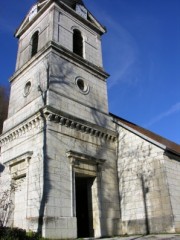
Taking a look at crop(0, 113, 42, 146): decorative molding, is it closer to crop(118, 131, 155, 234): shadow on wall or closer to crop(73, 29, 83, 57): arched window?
crop(118, 131, 155, 234): shadow on wall

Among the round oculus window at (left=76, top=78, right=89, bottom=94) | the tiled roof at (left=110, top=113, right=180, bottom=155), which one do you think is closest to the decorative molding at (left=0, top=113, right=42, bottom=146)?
the round oculus window at (left=76, top=78, right=89, bottom=94)

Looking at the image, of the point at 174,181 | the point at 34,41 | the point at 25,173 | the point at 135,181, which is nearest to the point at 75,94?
the point at 25,173

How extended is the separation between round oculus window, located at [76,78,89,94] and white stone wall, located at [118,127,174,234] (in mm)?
3412

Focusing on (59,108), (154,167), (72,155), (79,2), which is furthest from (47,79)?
(79,2)

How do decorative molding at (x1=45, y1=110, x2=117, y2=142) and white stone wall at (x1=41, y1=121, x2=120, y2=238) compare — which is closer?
white stone wall at (x1=41, y1=121, x2=120, y2=238)

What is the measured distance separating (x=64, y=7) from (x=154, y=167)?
11682 mm

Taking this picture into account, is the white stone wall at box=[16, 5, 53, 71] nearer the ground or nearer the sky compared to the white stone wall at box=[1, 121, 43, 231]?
nearer the sky

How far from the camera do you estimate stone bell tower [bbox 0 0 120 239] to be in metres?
11.9

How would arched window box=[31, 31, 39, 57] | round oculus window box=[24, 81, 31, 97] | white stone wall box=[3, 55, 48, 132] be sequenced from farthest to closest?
arched window box=[31, 31, 39, 57] < round oculus window box=[24, 81, 31, 97] < white stone wall box=[3, 55, 48, 132]

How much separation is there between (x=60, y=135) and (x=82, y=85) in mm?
4415

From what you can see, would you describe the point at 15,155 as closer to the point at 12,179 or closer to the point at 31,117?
the point at 12,179

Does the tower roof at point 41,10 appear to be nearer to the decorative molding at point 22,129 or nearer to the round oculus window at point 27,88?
the round oculus window at point 27,88

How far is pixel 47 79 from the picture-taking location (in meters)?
14.4

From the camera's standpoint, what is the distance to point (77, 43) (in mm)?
18594
